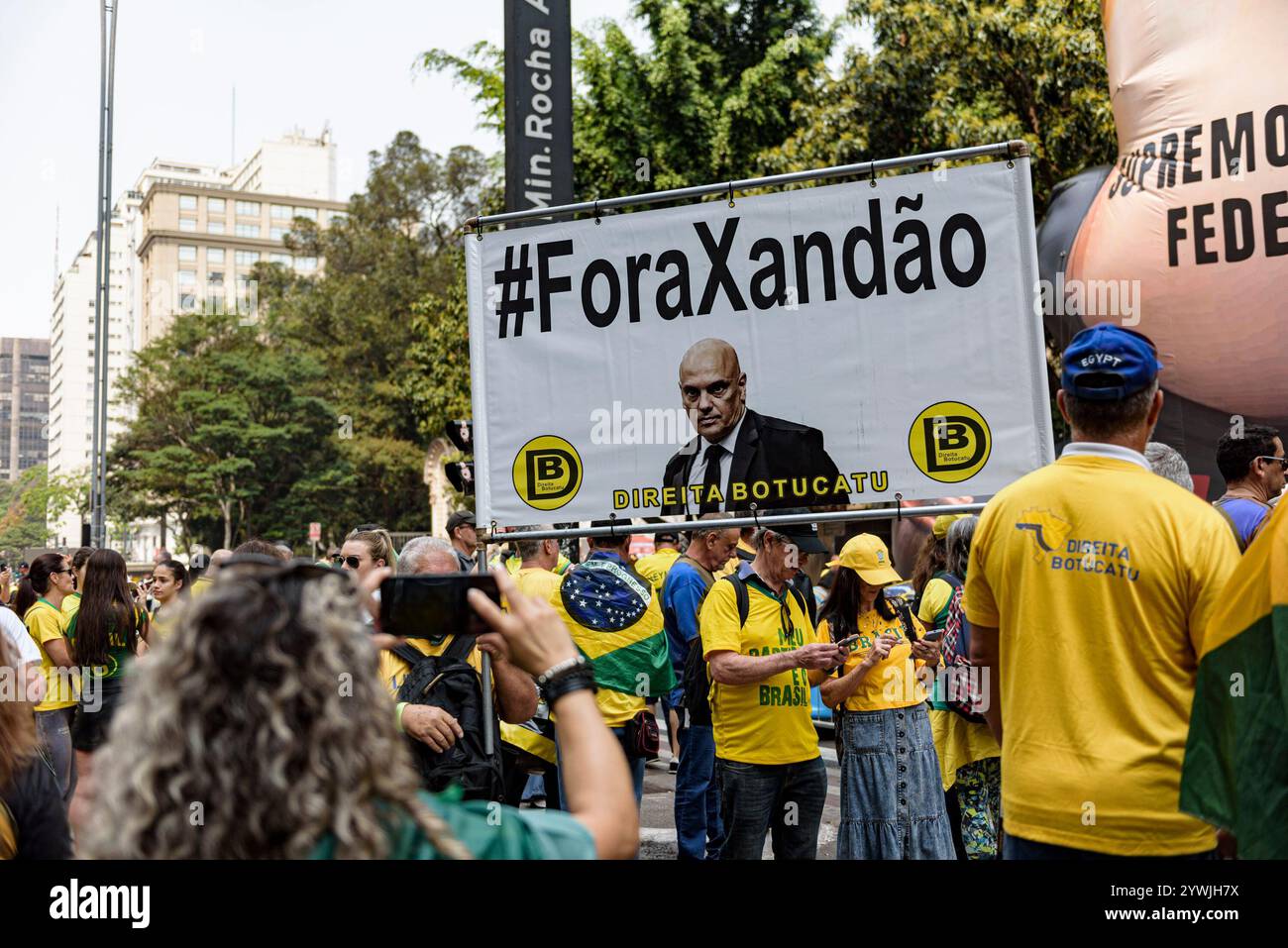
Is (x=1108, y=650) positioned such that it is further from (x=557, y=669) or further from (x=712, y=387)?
(x=712, y=387)

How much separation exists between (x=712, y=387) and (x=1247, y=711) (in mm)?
2507

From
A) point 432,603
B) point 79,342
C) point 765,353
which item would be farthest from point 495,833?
point 79,342

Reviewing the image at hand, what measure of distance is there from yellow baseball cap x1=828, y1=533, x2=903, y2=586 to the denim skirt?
625 millimetres

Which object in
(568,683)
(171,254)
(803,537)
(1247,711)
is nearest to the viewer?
(568,683)

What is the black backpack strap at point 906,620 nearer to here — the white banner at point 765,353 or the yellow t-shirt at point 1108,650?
the white banner at point 765,353

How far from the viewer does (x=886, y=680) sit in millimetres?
5566

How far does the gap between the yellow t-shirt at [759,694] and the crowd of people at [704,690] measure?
11 mm

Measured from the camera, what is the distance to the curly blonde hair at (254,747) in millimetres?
1517

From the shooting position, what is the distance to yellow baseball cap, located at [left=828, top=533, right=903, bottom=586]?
563 centimetres

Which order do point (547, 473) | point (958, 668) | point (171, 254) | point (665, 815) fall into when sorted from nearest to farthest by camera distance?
point (547, 473)
point (958, 668)
point (665, 815)
point (171, 254)

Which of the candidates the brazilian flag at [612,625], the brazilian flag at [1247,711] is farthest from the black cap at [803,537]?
the brazilian flag at [1247,711]

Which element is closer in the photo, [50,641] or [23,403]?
[50,641]

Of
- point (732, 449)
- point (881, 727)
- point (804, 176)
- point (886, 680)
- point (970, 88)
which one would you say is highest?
point (970, 88)

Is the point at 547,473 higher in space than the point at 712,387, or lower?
lower
